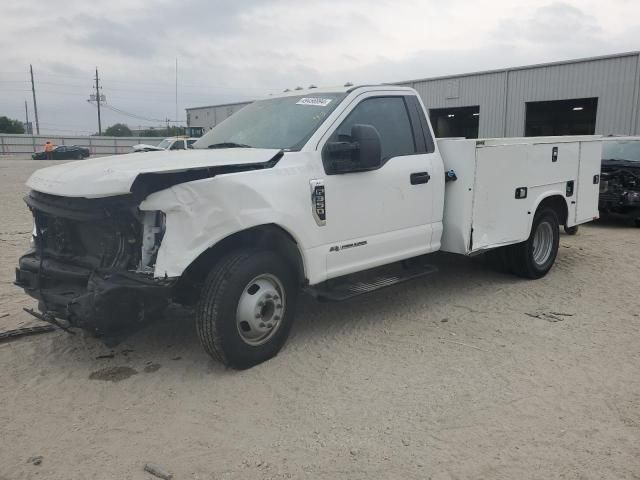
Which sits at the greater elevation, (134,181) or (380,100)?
(380,100)

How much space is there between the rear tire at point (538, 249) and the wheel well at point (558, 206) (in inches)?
2.8

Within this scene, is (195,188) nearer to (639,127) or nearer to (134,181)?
(134,181)

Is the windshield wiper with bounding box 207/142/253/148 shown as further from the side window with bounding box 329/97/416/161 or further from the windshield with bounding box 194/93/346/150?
the side window with bounding box 329/97/416/161

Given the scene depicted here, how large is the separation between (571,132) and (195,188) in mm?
32950

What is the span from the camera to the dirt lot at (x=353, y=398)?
3162mm

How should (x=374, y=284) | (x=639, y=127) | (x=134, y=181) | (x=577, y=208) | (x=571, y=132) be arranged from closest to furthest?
(x=134, y=181), (x=374, y=284), (x=577, y=208), (x=639, y=127), (x=571, y=132)

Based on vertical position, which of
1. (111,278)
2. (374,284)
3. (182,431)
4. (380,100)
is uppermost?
(380,100)

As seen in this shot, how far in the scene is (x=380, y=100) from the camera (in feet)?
17.8

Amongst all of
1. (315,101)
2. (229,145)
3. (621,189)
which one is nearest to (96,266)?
(229,145)

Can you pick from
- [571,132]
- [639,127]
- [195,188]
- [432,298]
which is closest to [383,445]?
[195,188]

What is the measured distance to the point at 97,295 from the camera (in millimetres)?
3803

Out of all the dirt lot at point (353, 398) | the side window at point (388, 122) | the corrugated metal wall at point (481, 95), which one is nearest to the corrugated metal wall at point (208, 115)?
the corrugated metal wall at point (481, 95)

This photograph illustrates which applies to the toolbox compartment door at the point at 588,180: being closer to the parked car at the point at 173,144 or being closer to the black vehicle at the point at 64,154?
the parked car at the point at 173,144

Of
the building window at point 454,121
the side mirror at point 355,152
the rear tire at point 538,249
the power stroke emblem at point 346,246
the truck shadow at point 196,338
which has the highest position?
the building window at point 454,121
